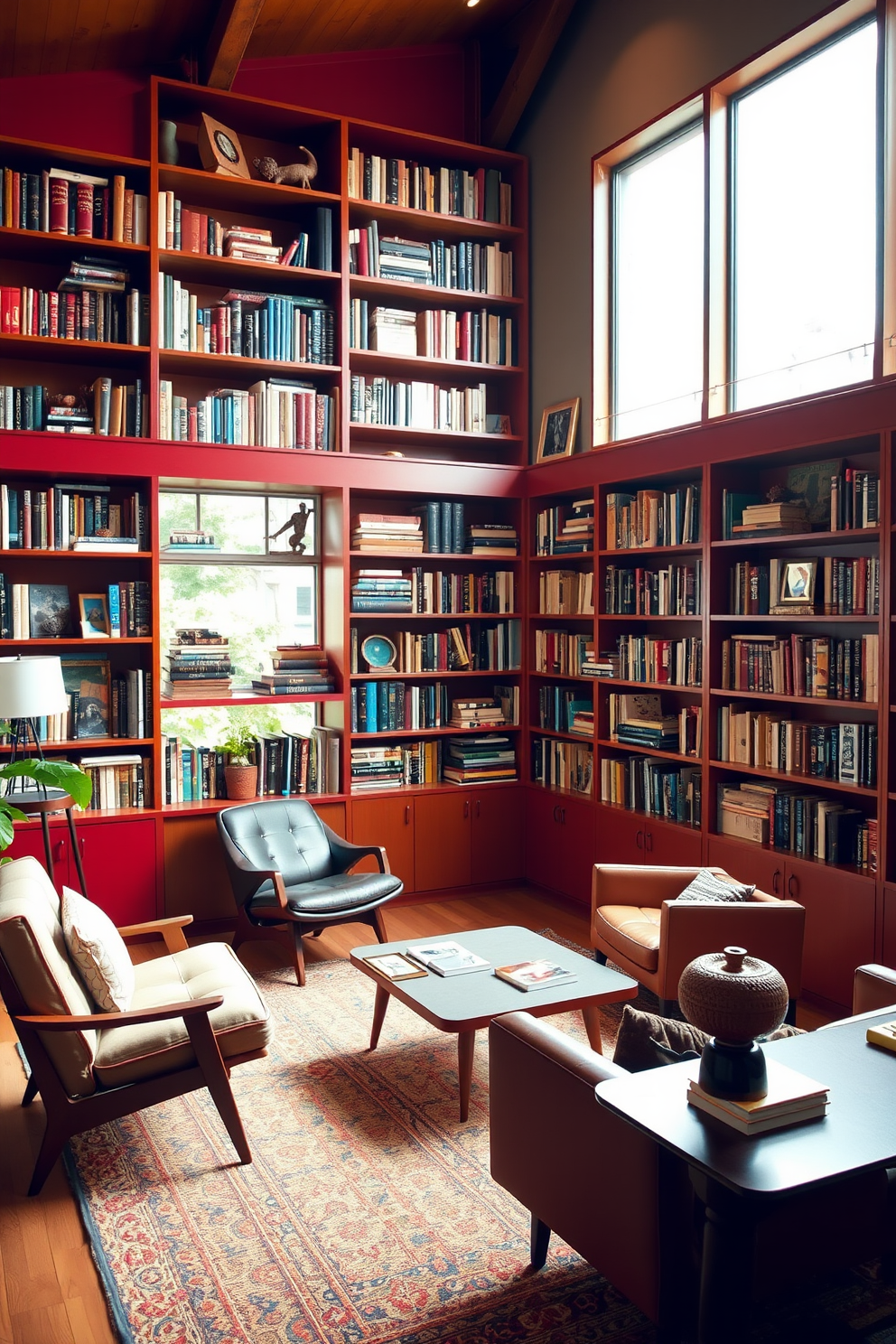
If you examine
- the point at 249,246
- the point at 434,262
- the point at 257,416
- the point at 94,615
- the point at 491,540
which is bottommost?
the point at 94,615

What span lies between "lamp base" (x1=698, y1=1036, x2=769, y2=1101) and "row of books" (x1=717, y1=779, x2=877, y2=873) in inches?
87.4

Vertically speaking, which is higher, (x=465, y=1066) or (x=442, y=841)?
(x=442, y=841)

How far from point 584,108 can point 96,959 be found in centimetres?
492

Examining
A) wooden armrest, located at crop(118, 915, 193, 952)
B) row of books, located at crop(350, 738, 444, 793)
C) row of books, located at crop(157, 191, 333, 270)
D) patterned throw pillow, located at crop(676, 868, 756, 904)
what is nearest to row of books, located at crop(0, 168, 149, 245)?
row of books, located at crop(157, 191, 333, 270)

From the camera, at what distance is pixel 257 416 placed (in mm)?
5379

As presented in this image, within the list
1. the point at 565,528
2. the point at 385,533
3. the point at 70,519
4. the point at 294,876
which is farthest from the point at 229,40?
the point at 294,876

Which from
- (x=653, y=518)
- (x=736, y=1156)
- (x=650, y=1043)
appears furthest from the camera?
(x=653, y=518)

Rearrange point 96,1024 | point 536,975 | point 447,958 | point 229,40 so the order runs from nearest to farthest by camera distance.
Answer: point 96,1024, point 536,975, point 447,958, point 229,40

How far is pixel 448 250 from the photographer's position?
5.87 m

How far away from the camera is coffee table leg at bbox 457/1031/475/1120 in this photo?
3.31 metres

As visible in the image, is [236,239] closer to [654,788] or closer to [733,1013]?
[654,788]

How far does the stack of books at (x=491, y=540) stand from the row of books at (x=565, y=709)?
84cm

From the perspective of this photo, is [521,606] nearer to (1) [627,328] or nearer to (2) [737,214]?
(1) [627,328]

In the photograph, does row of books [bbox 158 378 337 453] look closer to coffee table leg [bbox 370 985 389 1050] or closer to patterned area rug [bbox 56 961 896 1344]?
coffee table leg [bbox 370 985 389 1050]
